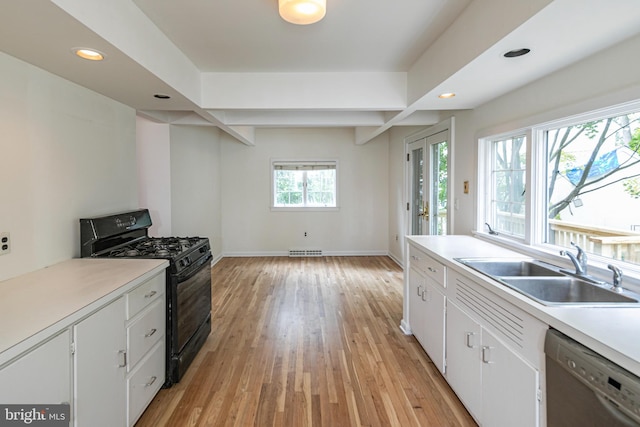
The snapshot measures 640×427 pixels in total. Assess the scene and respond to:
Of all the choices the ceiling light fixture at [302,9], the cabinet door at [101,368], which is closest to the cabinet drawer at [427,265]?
the ceiling light fixture at [302,9]

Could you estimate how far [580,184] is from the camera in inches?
80.0

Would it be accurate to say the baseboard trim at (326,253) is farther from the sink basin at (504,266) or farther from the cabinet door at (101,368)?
the cabinet door at (101,368)

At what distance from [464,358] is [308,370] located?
1.13 m

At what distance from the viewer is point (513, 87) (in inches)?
94.0

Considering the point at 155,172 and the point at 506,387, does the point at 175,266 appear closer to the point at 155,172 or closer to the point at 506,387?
the point at 506,387

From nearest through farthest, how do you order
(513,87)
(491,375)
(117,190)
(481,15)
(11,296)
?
(11,296), (491,375), (481,15), (513,87), (117,190)

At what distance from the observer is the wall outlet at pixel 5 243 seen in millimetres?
1721

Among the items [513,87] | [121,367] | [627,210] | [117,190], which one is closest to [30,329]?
[121,367]

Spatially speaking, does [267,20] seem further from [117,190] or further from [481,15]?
[117,190]

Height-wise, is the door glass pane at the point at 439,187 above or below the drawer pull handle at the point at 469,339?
Answer: above

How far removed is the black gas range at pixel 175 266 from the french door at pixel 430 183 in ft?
8.97

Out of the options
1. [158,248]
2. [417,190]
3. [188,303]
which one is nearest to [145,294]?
[188,303]

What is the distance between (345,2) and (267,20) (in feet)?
1.74

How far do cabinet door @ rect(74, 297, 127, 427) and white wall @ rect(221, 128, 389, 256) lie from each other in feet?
15.7
